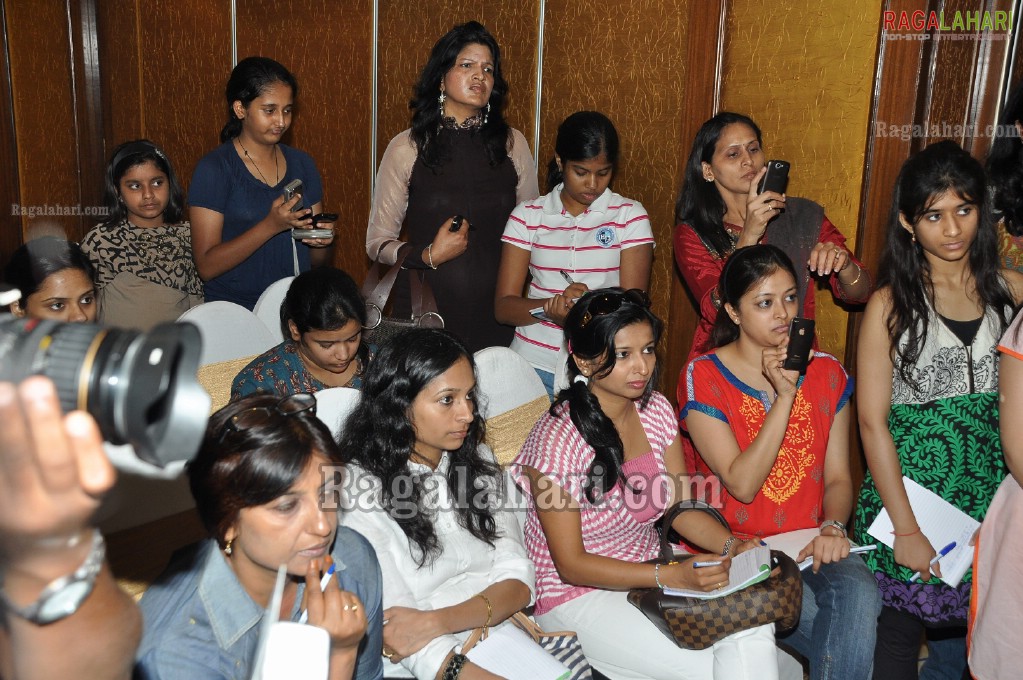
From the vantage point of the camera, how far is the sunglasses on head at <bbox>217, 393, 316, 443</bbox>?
129 cm

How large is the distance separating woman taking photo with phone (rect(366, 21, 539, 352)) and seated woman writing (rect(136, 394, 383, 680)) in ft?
4.79

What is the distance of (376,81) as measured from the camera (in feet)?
13.8

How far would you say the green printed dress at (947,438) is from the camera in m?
1.99

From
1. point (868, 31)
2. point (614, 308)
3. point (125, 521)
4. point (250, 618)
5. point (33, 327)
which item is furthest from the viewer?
point (868, 31)

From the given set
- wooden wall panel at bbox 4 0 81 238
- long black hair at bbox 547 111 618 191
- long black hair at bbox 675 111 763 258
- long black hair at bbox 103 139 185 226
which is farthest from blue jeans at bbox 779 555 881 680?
wooden wall panel at bbox 4 0 81 238

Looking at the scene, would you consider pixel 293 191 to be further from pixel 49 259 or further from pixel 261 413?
pixel 261 413

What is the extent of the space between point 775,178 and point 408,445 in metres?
1.23

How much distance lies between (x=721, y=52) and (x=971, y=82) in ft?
2.55

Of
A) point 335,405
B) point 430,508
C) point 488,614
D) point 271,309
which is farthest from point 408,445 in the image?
point 271,309

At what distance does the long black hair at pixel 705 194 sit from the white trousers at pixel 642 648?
110 centimetres

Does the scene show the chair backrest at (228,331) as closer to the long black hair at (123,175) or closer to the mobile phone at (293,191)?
the mobile phone at (293,191)

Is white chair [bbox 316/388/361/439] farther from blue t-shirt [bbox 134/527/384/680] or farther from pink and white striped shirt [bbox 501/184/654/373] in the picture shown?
pink and white striped shirt [bbox 501/184/654/373]

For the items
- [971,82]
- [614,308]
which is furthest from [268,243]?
[971,82]

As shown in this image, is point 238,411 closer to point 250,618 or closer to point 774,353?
point 250,618
